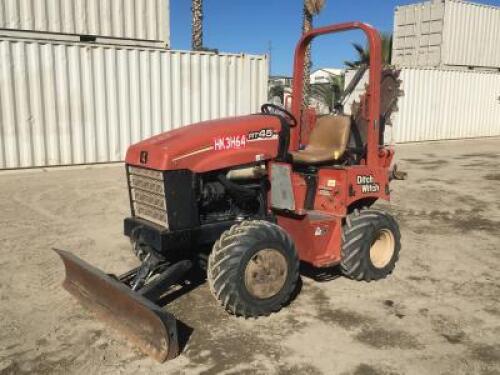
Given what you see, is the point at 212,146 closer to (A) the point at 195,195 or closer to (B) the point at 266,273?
(A) the point at 195,195

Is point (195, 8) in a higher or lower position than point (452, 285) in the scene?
higher

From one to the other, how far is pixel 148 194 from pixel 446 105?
16303mm

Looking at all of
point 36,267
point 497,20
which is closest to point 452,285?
point 36,267

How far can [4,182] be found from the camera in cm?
902

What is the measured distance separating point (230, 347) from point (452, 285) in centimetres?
222

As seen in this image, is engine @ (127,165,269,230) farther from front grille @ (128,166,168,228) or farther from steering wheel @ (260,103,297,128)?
steering wheel @ (260,103,297,128)

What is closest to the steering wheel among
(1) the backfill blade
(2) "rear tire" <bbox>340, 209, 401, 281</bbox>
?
(2) "rear tire" <bbox>340, 209, 401, 281</bbox>

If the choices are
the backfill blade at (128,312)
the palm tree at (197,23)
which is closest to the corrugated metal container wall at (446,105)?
the palm tree at (197,23)

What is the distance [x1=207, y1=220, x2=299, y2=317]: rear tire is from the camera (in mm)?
3574

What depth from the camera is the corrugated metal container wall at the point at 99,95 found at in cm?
1003

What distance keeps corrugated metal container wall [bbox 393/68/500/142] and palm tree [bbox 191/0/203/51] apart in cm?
645

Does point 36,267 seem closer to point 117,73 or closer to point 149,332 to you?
point 149,332

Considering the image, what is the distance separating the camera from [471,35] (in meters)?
19.5


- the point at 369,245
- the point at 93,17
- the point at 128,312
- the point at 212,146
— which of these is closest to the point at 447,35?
the point at 93,17
